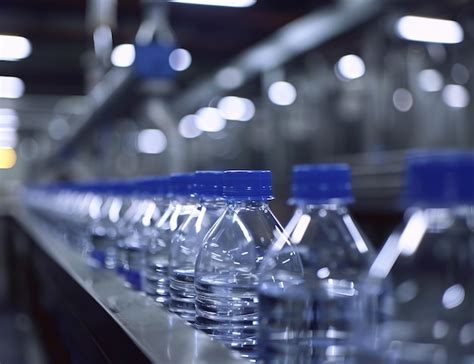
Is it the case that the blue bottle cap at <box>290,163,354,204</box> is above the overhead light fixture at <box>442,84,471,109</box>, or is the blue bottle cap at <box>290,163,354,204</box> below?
below

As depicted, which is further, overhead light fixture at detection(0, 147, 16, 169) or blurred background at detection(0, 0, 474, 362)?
overhead light fixture at detection(0, 147, 16, 169)

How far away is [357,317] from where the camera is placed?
691 mm

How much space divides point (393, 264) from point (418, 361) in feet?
0.32

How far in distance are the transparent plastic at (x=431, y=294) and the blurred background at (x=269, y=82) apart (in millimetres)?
1590

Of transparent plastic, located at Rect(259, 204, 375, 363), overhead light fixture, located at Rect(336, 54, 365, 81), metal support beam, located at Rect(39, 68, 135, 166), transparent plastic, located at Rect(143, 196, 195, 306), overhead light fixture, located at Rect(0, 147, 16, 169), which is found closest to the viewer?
transparent plastic, located at Rect(259, 204, 375, 363)

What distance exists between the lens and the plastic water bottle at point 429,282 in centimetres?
56

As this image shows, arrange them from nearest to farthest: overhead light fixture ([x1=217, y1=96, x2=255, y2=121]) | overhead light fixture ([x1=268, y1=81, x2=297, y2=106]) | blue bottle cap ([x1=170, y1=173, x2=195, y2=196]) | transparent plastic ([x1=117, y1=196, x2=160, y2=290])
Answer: blue bottle cap ([x1=170, y1=173, x2=195, y2=196])
transparent plastic ([x1=117, y1=196, x2=160, y2=290])
overhead light fixture ([x1=268, y1=81, x2=297, y2=106])
overhead light fixture ([x1=217, y1=96, x2=255, y2=121])

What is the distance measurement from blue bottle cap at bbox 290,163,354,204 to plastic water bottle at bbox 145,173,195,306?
36 centimetres

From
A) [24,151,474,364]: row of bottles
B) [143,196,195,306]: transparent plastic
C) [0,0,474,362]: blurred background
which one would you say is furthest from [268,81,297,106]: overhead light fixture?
[143,196,195,306]: transparent plastic

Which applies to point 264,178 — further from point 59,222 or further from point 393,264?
point 59,222

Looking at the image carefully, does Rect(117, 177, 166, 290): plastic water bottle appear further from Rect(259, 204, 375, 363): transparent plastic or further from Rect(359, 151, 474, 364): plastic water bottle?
Rect(359, 151, 474, 364): plastic water bottle

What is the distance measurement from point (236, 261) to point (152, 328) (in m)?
0.28

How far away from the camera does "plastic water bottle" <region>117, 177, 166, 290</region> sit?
1.42 metres

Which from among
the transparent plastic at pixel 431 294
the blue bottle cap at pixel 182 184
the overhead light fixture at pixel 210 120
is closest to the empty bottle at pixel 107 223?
the blue bottle cap at pixel 182 184
